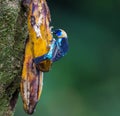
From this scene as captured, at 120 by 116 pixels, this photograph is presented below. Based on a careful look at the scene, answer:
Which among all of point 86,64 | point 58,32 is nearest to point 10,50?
point 58,32

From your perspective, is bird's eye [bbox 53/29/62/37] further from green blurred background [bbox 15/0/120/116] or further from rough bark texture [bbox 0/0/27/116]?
green blurred background [bbox 15/0/120/116]

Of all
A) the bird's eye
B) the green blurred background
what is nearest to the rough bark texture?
the bird's eye

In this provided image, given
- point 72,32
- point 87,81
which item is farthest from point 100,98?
point 72,32

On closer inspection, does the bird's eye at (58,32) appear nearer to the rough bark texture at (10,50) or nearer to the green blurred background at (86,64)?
the rough bark texture at (10,50)

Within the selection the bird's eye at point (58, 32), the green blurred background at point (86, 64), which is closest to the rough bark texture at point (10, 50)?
the bird's eye at point (58, 32)

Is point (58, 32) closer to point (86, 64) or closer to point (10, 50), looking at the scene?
point (10, 50)

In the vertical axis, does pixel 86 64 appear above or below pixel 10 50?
below
